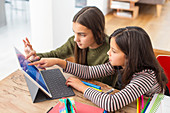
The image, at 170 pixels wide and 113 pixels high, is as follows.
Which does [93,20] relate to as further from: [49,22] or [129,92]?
[49,22]

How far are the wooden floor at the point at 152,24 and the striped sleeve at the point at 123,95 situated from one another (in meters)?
2.17

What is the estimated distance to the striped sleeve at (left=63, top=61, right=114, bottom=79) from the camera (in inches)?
47.1

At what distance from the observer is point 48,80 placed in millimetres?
1125

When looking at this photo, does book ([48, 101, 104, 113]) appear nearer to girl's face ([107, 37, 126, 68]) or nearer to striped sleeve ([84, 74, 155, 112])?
striped sleeve ([84, 74, 155, 112])

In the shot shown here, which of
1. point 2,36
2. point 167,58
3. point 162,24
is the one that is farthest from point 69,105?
point 162,24

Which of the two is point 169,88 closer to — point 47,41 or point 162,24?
point 47,41

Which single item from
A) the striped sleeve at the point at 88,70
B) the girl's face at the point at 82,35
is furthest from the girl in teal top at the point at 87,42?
the striped sleeve at the point at 88,70

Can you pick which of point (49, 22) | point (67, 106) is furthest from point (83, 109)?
point (49, 22)

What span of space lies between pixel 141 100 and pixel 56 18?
150cm

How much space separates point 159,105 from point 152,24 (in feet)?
10.9

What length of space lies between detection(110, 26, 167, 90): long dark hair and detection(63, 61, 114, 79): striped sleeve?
235 mm

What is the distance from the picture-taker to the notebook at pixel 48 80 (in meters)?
0.94

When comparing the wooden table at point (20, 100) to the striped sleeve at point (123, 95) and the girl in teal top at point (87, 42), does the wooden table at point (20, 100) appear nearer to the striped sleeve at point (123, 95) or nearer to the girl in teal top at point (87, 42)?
the striped sleeve at point (123, 95)

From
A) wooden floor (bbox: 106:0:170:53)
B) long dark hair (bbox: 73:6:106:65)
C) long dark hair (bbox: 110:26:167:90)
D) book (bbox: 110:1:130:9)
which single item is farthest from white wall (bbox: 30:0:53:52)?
book (bbox: 110:1:130:9)
